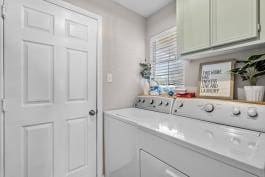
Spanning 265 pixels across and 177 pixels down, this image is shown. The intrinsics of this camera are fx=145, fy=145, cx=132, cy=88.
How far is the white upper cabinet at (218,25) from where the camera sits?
1082mm

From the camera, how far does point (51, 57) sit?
4.86ft

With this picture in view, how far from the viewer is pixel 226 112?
120 centimetres

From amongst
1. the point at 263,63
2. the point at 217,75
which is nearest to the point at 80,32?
the point at 217,75

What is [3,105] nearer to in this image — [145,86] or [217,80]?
[145,86]

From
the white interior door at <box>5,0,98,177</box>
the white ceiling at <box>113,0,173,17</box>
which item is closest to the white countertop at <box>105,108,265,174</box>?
the white interior door at <box>5,0,98,177</box>

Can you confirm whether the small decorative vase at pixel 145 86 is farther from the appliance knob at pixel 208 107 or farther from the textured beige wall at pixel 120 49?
the appliance knob at pixel 208 107

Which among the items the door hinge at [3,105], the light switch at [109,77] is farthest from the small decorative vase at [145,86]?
the door hinge at [3,105]

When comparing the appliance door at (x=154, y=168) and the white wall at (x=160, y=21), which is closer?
the appliance door at (x=154, y=168)

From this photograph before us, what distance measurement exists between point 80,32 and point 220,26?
4.74 ft

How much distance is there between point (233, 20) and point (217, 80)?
0.59 m

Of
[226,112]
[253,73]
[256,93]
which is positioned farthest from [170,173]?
[253,73]

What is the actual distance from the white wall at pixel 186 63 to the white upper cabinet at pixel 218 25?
0.54 feet

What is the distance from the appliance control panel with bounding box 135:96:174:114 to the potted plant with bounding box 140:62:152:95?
0.20 meters

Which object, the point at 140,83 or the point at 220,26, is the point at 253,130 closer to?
the point at 220,26
